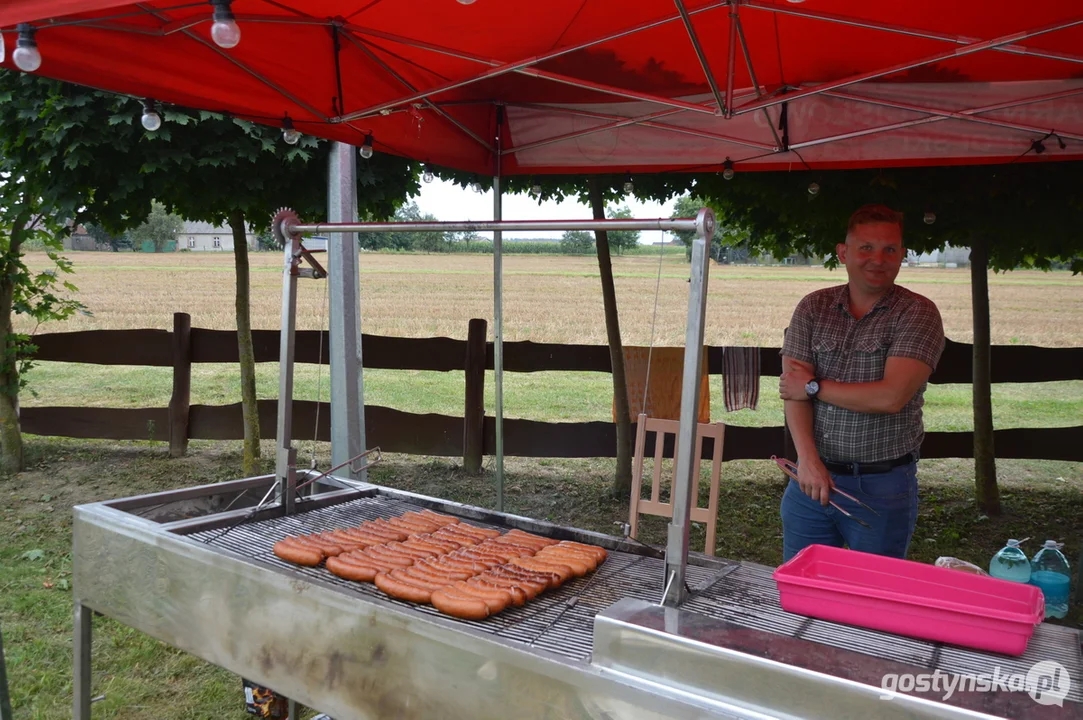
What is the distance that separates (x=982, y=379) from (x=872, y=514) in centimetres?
332

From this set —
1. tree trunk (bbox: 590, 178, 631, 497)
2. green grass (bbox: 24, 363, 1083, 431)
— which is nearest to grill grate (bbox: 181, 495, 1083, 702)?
tree trunk (bbox: 590, 178, 631, 497)

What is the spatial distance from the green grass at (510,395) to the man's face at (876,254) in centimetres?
794

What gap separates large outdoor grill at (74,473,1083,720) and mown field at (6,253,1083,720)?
2.68 ft

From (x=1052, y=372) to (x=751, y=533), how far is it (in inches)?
102

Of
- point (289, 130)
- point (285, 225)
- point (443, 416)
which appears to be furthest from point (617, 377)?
point (285, 225)

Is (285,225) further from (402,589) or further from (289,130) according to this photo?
(402,589)

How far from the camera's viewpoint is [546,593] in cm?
206

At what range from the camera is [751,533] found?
5.36 metres

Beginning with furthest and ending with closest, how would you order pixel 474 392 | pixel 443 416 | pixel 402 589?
1. pixel 443 416
2. pixel 474 392
3. pixel 402 589

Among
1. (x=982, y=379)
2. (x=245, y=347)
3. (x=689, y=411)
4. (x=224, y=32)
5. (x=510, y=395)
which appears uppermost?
(x=224, y=32)

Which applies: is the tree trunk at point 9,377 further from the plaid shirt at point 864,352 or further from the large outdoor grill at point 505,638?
the plaid shirt at point 864,352

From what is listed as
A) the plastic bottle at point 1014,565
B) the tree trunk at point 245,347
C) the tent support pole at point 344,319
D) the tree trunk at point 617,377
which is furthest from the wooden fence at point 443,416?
the plastic bottle at point 1014,565

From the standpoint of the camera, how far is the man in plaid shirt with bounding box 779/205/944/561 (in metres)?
2.51

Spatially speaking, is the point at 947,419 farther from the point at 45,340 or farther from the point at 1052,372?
the point at 45,340
